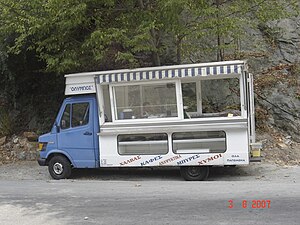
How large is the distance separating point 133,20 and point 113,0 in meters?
0.88

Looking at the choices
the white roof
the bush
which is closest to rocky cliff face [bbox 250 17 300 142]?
the white roof

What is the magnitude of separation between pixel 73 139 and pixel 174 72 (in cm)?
319

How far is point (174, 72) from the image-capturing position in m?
9.51

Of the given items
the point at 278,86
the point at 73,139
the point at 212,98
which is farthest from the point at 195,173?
the point at 278,86

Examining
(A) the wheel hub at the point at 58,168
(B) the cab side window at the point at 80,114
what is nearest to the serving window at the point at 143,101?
(B) the cab side window at the point at 80,114

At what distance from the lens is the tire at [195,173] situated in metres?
9.72

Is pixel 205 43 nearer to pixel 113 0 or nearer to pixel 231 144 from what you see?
pixel 113 0

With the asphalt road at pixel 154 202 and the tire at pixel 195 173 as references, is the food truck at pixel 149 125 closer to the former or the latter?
the tire at pixel 195 173

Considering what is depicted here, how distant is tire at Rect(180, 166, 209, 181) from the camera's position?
9719mm

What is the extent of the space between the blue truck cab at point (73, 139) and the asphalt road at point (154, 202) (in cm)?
70

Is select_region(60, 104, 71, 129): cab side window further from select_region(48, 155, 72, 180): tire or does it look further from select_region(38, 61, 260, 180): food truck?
select_region(48, 155, 72, 180): tire

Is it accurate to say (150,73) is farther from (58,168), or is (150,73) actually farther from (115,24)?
(58,168)

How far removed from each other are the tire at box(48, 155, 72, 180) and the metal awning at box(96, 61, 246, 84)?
2.37 metres

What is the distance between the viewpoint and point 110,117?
1015 cm
